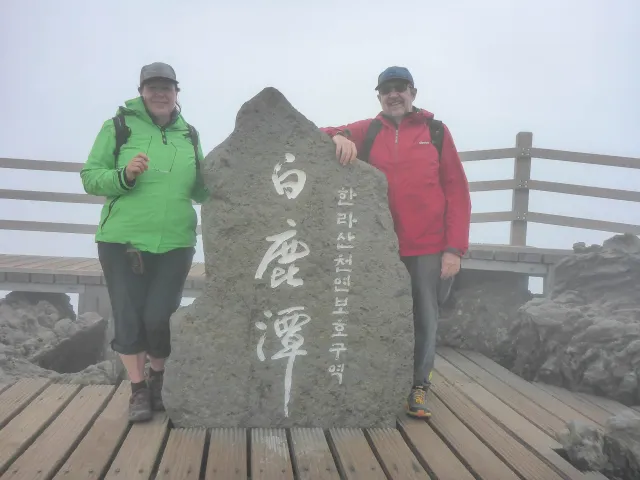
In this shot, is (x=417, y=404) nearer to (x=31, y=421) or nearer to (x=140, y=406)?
(x=140, y=406)

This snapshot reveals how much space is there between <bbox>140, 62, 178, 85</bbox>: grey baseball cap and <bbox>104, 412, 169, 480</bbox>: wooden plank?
5.13 feet

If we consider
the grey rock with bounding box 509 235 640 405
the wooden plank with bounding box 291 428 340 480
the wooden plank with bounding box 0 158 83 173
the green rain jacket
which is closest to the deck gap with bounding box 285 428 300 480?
the wooden plank with bounding box 291 428 340 480

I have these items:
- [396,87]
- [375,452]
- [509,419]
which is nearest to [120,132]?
[396,87]

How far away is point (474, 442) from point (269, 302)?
3.67 feet

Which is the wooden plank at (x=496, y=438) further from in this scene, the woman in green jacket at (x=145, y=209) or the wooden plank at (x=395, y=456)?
the woman in green jacket at (x=145, y=209)

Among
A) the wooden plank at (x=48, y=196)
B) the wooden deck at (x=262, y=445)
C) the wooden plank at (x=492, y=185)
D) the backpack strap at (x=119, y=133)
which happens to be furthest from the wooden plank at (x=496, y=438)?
the wooden plank at (x=48, y=196)

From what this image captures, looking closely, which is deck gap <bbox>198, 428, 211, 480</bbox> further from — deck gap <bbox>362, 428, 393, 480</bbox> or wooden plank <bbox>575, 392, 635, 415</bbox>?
wooden plank <bbox>575, 392, 635, 415</bbox>

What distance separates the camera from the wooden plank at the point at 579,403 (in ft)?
10.5

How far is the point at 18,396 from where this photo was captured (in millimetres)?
3004

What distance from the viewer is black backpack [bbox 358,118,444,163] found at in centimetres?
288

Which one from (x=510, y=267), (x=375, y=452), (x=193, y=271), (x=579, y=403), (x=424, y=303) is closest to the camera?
(x=375, y=452)

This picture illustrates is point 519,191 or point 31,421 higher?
point 519,191

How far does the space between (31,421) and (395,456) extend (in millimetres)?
1664

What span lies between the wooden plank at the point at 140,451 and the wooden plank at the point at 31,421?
0.40 metres
